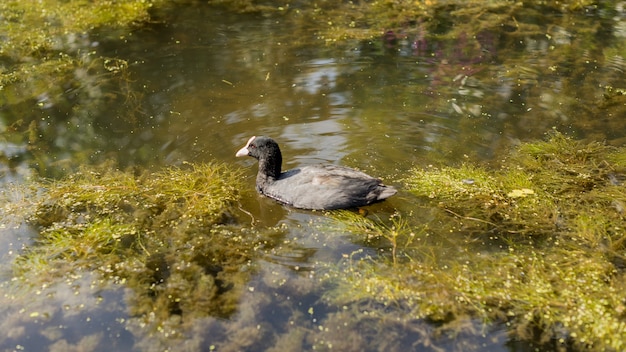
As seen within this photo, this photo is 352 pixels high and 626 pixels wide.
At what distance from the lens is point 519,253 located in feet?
15.9

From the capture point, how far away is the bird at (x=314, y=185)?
541 centimetres

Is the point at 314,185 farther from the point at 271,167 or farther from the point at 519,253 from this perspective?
the point at 519,253

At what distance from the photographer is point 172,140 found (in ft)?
21.9

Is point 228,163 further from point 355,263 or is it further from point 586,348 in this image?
point 586,348

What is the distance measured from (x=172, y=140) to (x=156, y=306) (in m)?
2.65

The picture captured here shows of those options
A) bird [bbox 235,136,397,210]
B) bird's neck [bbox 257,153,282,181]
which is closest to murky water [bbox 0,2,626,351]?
bird [bbox 235,136,397,210]

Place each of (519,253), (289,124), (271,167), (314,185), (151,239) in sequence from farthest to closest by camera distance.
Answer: (289,124) < (271,167) < (314,185) < (151,239) < (519,253)

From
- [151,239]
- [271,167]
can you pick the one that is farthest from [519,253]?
[151,239]

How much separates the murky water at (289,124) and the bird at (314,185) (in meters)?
0.13

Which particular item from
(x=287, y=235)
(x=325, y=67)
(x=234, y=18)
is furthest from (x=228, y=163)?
(x=234, y=18)

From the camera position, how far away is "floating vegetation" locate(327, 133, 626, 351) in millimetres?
4215

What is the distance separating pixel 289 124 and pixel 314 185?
159 cm

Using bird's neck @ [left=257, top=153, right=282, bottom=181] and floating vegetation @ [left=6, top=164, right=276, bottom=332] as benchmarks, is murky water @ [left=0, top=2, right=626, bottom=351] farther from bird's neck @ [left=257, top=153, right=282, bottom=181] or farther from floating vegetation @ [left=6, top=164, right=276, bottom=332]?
bird's neck @ [left=257, top=153, right=282, bottom=181]

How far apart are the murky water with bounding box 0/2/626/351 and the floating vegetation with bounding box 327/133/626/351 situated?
0.74 ft
